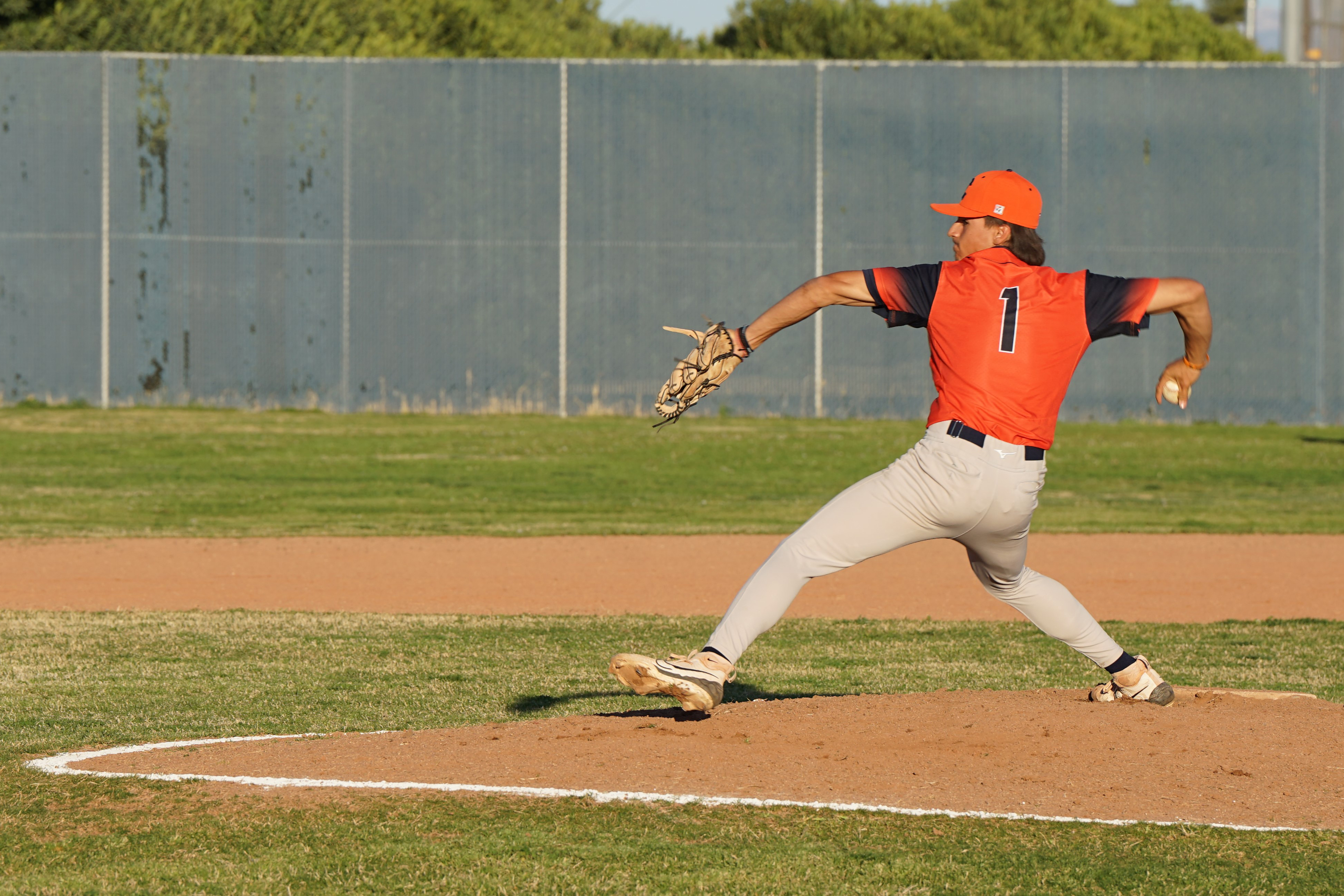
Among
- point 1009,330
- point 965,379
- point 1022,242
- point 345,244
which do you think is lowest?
point 965,379

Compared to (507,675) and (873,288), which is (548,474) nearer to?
(507,675)

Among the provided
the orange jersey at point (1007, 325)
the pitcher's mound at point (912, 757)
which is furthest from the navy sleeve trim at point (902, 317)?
the pitcher's mound at point (912, 757)

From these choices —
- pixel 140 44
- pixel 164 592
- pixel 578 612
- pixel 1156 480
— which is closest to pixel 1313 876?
pixel 578 612

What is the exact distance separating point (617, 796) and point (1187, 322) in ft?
7.92

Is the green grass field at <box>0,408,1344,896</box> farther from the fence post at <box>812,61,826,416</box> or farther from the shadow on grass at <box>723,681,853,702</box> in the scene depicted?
the fence post at <box>812,61,826,416</box>

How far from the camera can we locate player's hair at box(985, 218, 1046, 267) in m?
5.21

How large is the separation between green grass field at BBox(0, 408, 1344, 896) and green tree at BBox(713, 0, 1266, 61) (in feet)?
81.9

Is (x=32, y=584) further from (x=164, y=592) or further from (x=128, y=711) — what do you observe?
(x=128, y=711)

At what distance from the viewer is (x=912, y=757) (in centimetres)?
544

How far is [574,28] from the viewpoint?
54.6m

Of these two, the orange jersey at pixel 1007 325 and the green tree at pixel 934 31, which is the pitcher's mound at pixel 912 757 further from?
the green tree at pixel 934 31

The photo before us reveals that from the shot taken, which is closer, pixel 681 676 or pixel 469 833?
pixel 469 833

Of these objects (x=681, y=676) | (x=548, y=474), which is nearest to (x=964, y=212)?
(x=681, y=676)

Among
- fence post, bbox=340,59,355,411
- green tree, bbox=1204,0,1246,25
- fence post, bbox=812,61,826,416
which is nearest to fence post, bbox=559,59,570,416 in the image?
fence post, bbox=340,59,355,411
